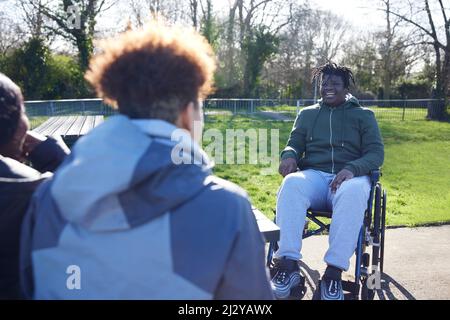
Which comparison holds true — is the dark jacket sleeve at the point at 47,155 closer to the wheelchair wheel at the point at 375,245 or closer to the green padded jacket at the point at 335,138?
the green padded jacket at the point at 335,138

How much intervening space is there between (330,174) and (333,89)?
69 centimetres

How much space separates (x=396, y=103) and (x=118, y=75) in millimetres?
18845

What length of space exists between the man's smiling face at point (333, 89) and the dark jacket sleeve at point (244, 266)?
2466 millimetres

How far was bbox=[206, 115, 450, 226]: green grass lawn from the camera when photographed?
5.40 m

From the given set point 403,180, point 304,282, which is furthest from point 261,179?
point 304,282

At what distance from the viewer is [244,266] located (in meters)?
1.26

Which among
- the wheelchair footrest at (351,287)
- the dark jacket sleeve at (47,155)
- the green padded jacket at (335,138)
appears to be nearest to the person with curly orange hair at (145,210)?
the dark jacket sleeve at (47,155)

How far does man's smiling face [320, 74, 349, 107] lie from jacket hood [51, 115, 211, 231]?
8.36 ft

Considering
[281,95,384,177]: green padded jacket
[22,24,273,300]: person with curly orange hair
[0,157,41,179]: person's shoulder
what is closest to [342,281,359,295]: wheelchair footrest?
[281,95,384,177]: green padded jacket

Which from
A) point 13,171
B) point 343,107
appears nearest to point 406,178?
point 343,107

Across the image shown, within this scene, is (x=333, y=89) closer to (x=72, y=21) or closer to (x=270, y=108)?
(x=270, y=108)

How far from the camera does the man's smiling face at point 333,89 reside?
3.56 m

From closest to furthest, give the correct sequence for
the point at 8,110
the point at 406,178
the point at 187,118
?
the point at 187,118, the point at 8,110, the point at 406,178

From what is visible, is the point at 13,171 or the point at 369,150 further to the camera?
the point at 369,150
